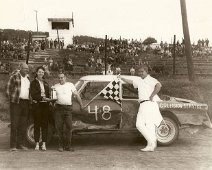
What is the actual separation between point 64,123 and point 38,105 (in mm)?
606

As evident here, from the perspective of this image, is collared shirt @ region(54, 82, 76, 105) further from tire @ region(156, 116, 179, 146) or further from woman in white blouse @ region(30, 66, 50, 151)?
tire @ region(156, 116, 179, 146)

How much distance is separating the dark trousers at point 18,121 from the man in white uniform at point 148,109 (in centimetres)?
220

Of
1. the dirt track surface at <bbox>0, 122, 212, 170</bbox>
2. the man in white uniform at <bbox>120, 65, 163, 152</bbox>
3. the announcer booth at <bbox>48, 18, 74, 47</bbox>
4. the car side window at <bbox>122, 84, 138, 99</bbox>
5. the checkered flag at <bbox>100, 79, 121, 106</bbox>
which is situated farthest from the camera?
the announcer booth at <bbox>48, 18, 74, 47</bbox>

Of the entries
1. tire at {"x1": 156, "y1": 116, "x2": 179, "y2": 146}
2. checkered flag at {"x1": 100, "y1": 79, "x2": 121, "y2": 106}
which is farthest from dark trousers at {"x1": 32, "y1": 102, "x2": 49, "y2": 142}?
tire at {"x1": 156, "y1": 116, "x2": 179, "y2": 146}

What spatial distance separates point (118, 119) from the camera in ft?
32.0

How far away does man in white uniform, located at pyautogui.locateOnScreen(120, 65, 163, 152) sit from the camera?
30.6ft

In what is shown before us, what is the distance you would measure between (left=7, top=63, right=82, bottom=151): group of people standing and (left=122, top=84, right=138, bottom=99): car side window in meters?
1.19

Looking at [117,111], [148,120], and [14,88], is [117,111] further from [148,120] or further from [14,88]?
[14,88]

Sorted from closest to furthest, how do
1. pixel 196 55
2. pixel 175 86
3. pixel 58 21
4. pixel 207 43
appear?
pixel 175 86
pixel 196 55
pixel 207 43
pixel 58 21

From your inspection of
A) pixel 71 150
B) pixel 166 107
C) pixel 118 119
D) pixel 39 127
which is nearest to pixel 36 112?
pixel 39 127

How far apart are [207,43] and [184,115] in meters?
24.7

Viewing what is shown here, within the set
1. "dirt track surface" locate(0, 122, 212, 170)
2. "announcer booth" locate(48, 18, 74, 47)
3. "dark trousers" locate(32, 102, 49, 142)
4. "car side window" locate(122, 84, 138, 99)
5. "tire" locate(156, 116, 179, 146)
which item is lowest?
"dirt track surface" locate(0, 122, 212, 170)

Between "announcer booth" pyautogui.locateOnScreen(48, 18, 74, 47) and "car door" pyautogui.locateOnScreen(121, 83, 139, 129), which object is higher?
"announcer booth" pyautogui.locateOnScreen(48, 18, 74, 47)

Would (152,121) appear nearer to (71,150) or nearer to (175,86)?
(71,150)
